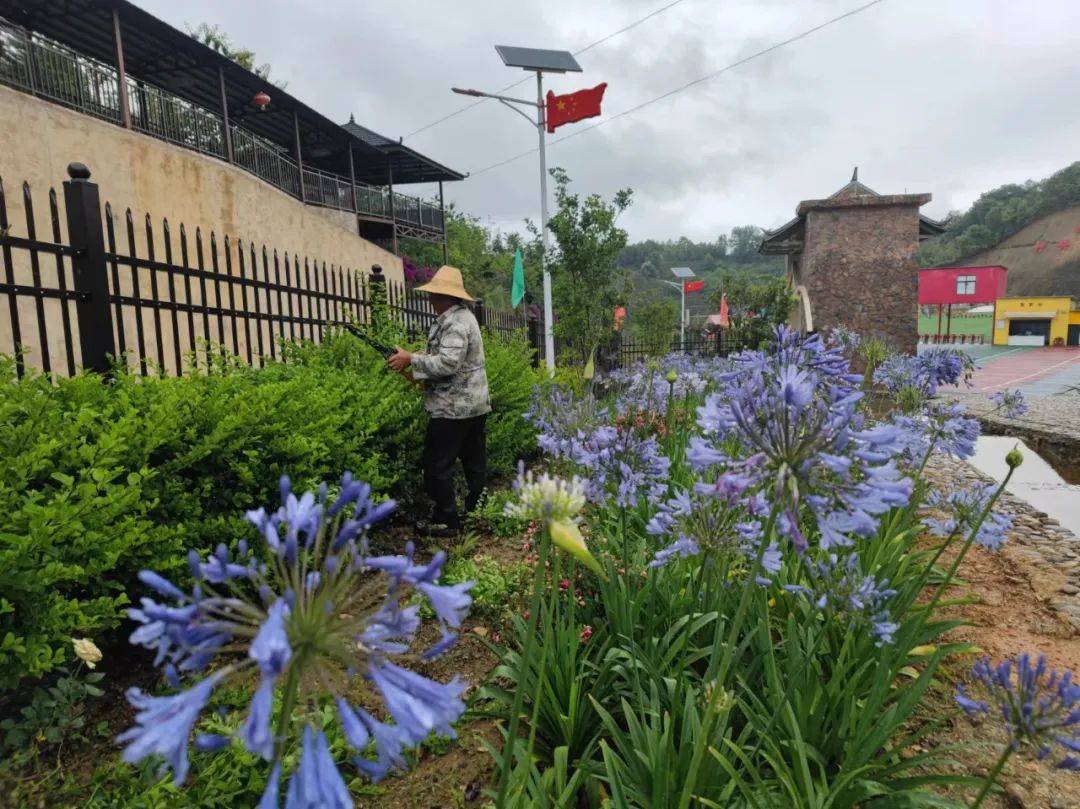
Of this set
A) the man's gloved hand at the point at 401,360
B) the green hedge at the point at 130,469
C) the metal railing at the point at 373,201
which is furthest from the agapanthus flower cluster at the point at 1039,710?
the metal railing at the point at 373,201

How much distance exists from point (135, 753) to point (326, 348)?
4872mm

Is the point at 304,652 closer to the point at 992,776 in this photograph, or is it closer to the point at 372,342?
the point at 992,776

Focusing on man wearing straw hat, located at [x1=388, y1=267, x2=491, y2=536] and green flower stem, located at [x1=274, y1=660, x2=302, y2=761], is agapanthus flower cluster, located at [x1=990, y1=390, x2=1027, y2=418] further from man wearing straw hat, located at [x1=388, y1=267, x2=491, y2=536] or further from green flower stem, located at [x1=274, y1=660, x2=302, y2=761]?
green flower stem, located at [x1=274, y1=660, x2=302, y2=761]

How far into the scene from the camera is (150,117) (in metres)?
12.8

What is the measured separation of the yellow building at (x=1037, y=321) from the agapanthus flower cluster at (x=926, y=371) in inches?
1705

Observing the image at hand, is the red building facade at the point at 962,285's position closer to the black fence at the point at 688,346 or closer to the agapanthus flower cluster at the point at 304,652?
the black fence at the point at 688,346

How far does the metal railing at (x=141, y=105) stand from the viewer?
9.30m

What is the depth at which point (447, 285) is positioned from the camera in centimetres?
440

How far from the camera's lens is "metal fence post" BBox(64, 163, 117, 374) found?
355 centimetres

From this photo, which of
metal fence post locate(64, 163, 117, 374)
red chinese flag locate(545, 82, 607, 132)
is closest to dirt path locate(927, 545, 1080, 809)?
metal fence post locate(64, 163, 117, 374)

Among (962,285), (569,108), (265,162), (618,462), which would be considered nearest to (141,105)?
(265,162)

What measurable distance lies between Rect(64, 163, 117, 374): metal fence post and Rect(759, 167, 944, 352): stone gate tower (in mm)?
16623

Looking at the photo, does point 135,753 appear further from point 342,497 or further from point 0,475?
point 0,475

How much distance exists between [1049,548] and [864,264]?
569 inches
